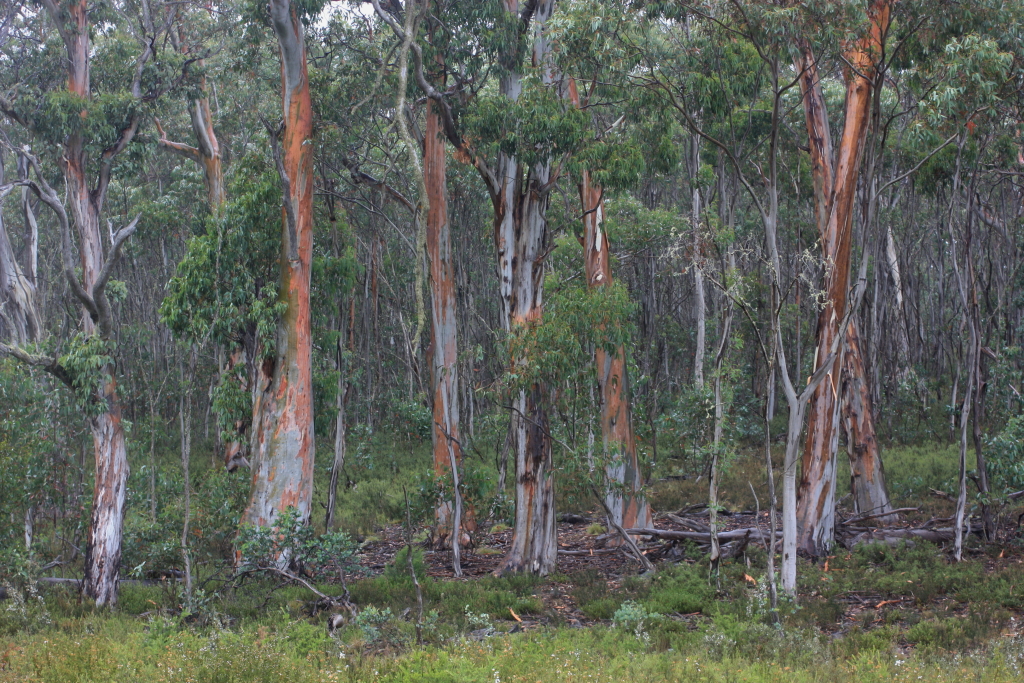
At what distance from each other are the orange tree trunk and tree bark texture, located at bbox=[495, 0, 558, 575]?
178 cm

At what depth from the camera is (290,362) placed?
1237 centimetres

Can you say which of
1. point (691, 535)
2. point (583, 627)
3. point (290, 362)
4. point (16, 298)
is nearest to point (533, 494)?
point (691, 535)

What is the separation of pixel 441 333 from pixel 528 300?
8.83 ft

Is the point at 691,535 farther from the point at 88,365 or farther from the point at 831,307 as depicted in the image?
the point at 88,365

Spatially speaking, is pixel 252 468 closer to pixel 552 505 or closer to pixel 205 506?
pixel 205 506

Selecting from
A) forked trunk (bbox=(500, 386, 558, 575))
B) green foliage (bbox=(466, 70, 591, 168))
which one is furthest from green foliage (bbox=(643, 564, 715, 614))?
green foliage (bbox=(466, 70, 591, 168))

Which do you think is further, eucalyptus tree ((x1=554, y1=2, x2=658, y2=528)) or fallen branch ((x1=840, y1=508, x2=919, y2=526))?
fallen branch ((x1=840, y1=508, x2=919, y2=526))

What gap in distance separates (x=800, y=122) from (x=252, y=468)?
618 inches

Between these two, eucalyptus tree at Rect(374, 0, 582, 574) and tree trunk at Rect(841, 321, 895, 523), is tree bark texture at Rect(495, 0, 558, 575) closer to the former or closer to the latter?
eucalyptus tree at Rect(374, 0, 582, 574)

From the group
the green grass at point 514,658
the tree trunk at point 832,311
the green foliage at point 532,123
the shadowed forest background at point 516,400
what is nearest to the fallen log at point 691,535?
the shadowed forest background at point 516,400

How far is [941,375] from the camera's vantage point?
24.9 metres

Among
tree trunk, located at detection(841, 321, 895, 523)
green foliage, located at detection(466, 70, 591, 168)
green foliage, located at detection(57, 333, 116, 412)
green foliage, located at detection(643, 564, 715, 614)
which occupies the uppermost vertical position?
green foliage, located at detection(466, 70, 591, 168)

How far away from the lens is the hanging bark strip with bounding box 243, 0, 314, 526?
476 inches

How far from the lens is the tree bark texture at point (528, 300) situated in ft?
36.9
